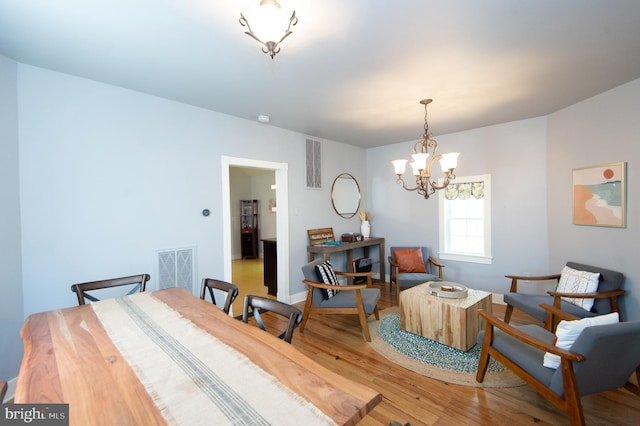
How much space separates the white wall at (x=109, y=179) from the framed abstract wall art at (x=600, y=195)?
3965mm

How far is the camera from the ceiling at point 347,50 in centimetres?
165

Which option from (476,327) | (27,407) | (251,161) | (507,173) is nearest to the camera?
(27,407)

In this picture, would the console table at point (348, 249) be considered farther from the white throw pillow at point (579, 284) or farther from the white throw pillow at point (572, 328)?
the white throw pillow at point (572, 328)

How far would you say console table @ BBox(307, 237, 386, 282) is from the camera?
4.16 meters

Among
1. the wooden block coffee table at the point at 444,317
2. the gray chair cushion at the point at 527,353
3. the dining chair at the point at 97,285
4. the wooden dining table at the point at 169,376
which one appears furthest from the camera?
the wooden block coffee table at the point at 444,317

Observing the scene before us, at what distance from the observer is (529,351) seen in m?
1.95

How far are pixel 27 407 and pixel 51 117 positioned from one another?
8.00ft

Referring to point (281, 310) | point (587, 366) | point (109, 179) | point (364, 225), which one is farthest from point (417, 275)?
point (109, 179)

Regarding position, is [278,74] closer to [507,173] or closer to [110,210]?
[110,210]

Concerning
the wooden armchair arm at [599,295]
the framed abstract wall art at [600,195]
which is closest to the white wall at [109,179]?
the wooden armchair arm at [599,295]

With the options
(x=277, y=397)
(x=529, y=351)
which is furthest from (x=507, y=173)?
(x=277, y=397)

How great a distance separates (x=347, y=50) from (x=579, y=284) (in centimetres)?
320

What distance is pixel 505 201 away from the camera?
4000mm

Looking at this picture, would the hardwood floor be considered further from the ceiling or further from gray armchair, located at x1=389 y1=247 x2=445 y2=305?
the ceiling
